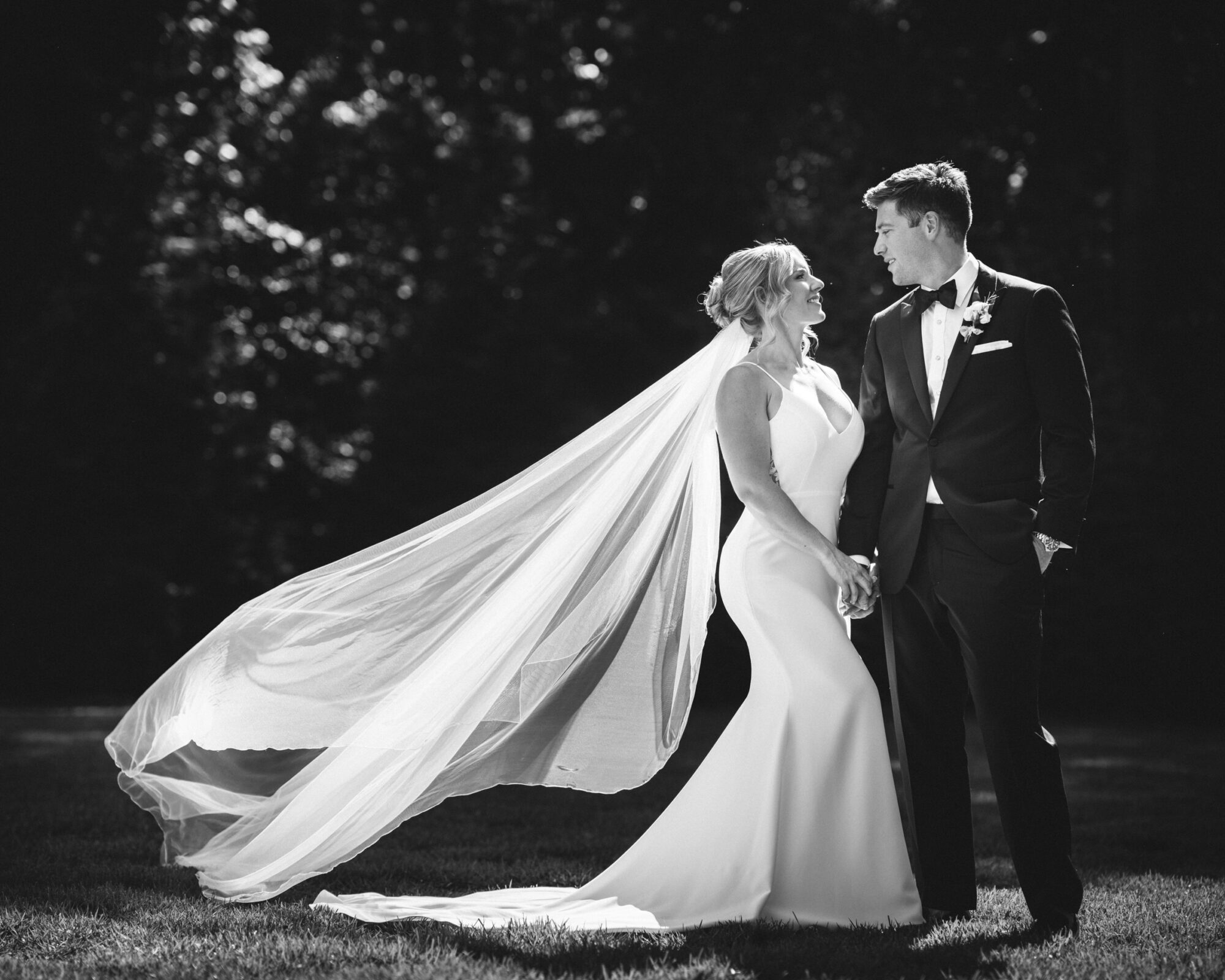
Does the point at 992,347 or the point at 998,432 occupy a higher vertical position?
the point at 992,347

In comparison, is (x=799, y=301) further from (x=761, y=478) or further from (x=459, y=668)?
(x=459, y=668)

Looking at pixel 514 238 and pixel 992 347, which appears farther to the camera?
pixel 514 238

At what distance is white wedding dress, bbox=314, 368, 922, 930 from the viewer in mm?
4246

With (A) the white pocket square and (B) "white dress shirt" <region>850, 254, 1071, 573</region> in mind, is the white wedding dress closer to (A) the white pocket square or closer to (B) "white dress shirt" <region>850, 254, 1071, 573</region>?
(B) "white dress shirt" <region>850, 254, 1071, 573</region>

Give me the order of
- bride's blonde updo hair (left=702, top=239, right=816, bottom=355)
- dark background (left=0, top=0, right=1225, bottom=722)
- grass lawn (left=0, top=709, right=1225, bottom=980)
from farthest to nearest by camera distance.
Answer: dark background (left=0, top=0, right=1225, bottom=722), bride's blonde updo hair (left=702, top=239, right=816, bottom=355), grass lawn (left=0, top=709, right=1225, bottom=980)

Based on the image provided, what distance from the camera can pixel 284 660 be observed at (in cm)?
488

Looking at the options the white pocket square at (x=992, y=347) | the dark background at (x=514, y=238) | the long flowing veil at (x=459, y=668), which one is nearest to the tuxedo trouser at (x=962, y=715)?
the white pocket square at (x=992, y=347)

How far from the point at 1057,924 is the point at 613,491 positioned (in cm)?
216

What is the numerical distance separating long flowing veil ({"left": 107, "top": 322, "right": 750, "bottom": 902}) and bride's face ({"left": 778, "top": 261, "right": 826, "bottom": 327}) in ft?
0.90

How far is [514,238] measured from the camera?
16.1 meters

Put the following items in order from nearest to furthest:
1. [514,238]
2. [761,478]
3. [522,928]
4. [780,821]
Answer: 1. [522,928]
2. [780,821]
3. [761,478]
4. [514,238]

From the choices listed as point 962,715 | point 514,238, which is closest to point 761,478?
point 962,715

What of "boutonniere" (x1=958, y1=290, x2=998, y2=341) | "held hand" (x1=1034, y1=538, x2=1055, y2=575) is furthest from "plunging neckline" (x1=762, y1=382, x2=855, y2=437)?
"held hand" (x1=1034, y1=538, x2=1055, y2=575)

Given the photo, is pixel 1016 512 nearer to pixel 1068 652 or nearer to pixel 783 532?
pixel 783 532
